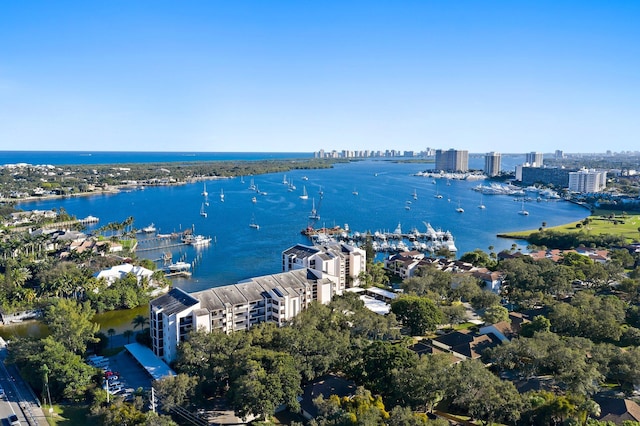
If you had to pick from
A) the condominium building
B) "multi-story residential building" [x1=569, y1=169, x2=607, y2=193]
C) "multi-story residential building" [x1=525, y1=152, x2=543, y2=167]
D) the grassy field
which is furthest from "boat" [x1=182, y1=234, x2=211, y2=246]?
"multi-story residential building" [x1=525, y1=152, x2=543, y2=167]

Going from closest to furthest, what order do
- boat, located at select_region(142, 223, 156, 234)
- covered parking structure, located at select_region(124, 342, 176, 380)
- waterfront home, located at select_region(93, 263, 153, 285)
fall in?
covered parking structure, located at select_region(124, 342, 176, 380)
waterfront home, located at select_region(93, 263, 153, 285)
boat, located at select_region(142, 223, 156, 234)

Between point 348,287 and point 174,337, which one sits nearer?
point 174,337

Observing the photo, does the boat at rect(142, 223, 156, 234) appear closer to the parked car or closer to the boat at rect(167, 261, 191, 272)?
the boat at rect(167, 261, 191, 272)

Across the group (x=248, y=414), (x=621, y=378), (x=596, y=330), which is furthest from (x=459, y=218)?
(x=248, y=414)

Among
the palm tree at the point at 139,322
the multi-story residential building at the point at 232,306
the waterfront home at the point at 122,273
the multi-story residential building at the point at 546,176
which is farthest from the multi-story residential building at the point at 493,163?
the palm tree at the point at 139,322

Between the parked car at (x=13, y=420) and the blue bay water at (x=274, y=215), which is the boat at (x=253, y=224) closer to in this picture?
the blue bay water at (x=274, y=215)

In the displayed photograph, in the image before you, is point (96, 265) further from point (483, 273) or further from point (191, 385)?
point (483, 273)
